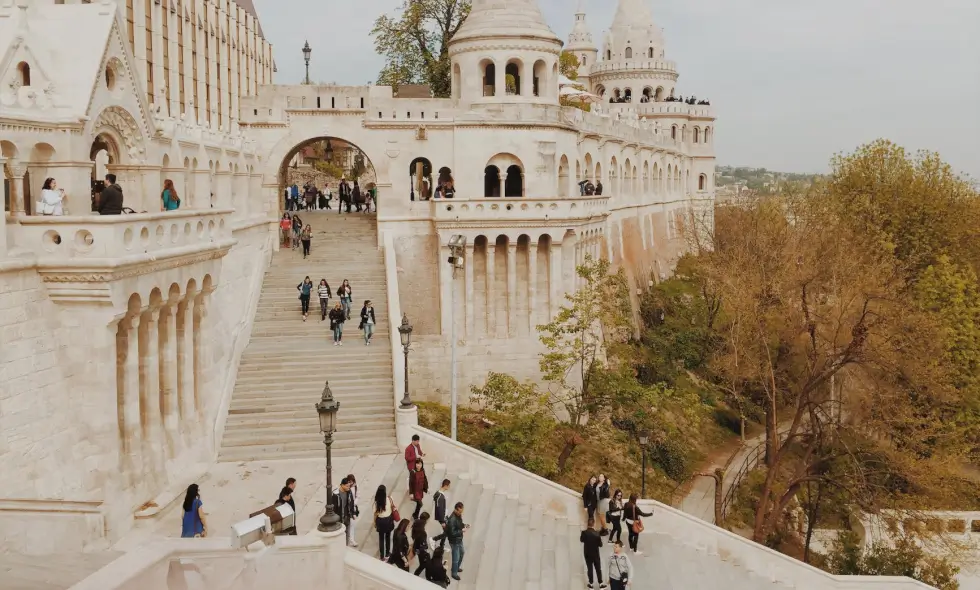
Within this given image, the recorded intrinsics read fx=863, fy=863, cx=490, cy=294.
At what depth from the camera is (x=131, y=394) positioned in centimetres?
1530

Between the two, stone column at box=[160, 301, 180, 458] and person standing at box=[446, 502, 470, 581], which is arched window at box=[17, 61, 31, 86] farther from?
person standing at box=[446, 502, 470, 581]

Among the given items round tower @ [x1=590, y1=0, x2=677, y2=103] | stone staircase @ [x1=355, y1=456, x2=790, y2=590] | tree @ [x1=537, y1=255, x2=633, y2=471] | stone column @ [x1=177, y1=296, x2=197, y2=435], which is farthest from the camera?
round tower @ [x1=590, y1=0, x2=677, y2=103]

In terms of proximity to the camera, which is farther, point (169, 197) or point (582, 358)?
point (582, 358)

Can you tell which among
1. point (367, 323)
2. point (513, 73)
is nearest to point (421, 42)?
point (513, 73)

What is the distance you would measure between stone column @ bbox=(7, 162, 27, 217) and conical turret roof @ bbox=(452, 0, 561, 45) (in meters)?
20.7

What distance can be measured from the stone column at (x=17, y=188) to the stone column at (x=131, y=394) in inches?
98.8

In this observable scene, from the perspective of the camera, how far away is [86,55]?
15219 millimetres

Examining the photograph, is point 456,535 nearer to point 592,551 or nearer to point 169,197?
point 592,551

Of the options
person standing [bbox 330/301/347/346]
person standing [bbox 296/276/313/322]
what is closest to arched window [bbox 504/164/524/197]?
person standing [bbox 296/276/313/322]

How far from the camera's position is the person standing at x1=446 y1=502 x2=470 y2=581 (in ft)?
50.8

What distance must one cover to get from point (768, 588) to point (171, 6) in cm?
2283

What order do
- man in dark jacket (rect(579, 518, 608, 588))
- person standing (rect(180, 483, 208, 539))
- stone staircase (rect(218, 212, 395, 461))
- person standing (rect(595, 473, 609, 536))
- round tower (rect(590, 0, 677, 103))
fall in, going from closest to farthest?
person standing (rect(180, 483, 208, 539)) < man in dark jacket (rect(579, 518, 608, 588)) < person standing (rect(595, 473, 609, 536)) < stone staircase (rect(218, 212, 395, 461)) < round tower (rect(590, 0, 677, 103))

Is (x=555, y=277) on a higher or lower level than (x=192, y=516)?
higher

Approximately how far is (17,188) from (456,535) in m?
9.53
